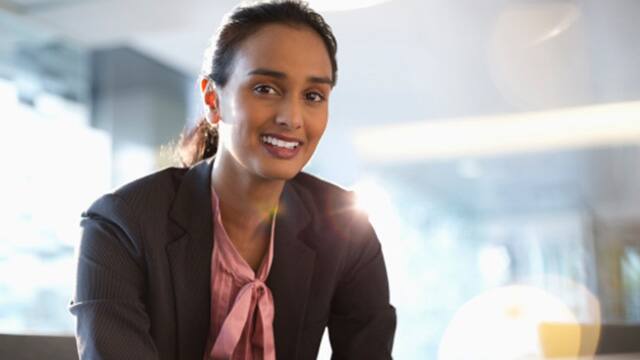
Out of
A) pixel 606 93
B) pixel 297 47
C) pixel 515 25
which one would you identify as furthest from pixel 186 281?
pixel 606 93

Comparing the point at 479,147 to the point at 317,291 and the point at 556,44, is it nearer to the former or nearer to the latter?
the point at 556,44

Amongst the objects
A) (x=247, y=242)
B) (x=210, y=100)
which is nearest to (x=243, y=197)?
(x=247, y=242)

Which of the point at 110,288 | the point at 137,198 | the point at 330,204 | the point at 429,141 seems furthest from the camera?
the point at 429,141

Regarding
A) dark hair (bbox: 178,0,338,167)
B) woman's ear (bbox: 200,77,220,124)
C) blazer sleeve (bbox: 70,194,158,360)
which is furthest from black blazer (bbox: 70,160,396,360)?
dark hair (bbox: 178,0,338,167)

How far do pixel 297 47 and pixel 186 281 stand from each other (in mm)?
477

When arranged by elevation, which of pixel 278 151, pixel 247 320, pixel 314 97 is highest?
pixel 314 97

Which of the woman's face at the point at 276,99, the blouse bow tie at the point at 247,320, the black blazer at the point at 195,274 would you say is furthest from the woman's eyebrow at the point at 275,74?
the blouse bow tie at the point at 247,320

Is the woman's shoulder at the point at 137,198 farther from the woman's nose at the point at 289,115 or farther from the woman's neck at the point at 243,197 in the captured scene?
the woman's nose at the point at 289,115

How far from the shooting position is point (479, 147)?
644 cm

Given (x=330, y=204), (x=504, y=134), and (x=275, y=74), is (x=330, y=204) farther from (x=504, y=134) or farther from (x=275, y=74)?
(x=504, y=134)

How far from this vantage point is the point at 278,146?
4.41ft

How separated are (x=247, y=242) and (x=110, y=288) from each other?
0.32 meters

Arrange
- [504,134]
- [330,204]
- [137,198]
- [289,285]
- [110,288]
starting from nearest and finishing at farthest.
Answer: [110,288]
[137,198]
[289,285]
[330,204]
[504,134]

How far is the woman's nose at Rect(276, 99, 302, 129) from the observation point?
1318mm
